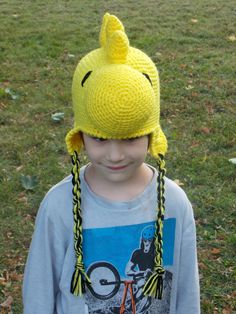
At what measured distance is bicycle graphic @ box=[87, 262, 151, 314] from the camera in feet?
6.46

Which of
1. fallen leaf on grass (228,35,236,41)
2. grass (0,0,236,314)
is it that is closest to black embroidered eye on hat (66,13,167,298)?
grass (0,0,236,314)

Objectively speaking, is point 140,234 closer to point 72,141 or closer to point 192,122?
point 72,141

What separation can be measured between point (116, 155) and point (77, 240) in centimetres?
34

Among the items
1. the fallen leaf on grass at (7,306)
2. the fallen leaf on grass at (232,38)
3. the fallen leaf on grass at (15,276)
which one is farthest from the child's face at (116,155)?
the fallen leaf on grass at (232,38)

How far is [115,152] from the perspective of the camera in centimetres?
175

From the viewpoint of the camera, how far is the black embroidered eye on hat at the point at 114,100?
1.66 meters

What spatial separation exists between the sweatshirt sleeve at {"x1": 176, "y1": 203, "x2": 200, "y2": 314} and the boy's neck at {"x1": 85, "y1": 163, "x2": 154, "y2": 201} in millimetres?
208

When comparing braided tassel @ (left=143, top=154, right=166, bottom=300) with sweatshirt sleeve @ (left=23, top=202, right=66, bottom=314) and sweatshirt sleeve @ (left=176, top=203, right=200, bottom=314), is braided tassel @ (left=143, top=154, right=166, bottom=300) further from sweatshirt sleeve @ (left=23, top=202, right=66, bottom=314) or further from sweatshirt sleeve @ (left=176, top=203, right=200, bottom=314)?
sweatshirt sleeve @ (left=23, top=202, right=66, bottom=314)

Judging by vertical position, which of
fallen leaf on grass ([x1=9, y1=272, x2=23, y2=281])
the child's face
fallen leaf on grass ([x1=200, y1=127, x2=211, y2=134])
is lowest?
fallen leaf on grass ([x1=9, y1=272, x2=23, y2=281])

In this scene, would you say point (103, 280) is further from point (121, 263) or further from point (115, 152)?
point (115, 152)

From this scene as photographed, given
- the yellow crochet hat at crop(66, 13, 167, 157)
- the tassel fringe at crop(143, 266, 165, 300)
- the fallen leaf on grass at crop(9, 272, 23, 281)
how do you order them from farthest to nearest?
the fallen leaf on grass at crop(9, 272, 23, 281), the tassel fringe at crop(143, 266, 165, 300), the yellow crochet hat at crop(66, 13, 167, 157)

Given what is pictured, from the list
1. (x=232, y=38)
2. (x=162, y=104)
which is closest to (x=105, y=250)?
(x=162, y=104)

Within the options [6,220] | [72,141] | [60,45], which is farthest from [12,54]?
[72,141]

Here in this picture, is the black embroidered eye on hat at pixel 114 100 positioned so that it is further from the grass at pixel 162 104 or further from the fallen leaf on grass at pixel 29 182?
the fallen leaf on grass at pixel 29 182
